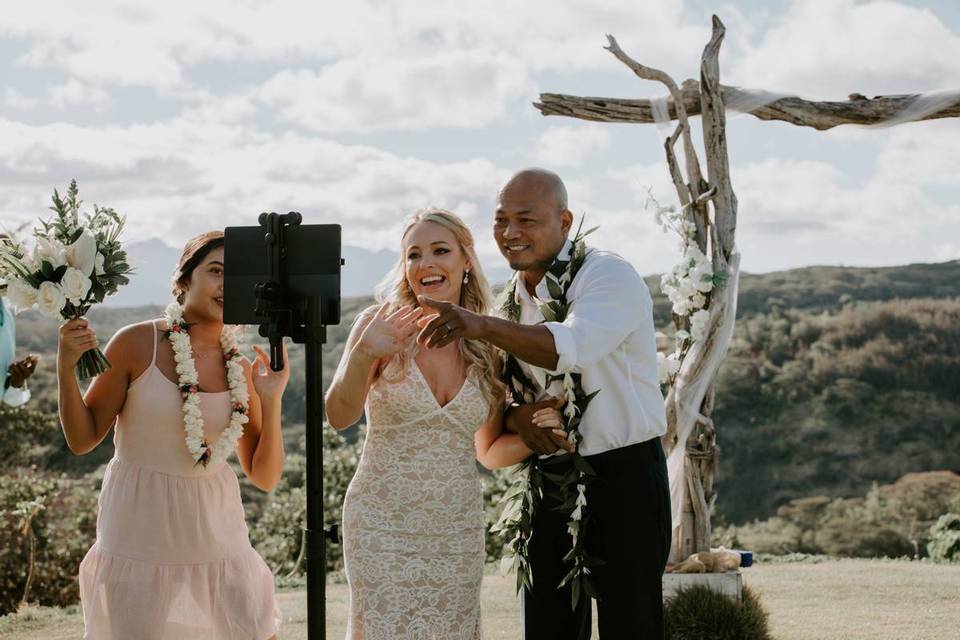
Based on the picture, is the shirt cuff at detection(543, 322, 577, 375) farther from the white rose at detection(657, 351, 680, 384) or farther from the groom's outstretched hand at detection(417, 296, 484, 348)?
the white rose at detection(657, 351, 680, 384)

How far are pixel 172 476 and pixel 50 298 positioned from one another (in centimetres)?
78

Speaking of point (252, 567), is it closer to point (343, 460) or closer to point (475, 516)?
point (475, 516)

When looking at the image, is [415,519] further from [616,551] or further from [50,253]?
[50,253]

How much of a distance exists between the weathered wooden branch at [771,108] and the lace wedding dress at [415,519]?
396 cm

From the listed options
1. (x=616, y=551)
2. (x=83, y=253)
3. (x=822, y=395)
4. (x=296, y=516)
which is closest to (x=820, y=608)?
(x=616, y=551)

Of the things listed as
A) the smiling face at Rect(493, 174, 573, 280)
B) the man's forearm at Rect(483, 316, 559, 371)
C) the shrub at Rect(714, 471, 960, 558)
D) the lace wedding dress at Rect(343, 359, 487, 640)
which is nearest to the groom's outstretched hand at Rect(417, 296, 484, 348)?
the man's forearm at Rect(483, 316, 559, 371)

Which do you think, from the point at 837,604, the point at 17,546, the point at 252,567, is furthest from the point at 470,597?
the point at 17,546

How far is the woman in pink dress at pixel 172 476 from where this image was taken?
3932mm

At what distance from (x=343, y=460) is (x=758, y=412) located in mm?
16781

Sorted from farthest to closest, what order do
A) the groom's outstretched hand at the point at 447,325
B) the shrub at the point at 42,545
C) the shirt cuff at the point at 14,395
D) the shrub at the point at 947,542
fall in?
1. the shrub at the point at 947,542
2. the shrub at the point at 42,545
3. the shirt cuff at the point at 14,395
4. the groom's outstretched hand at the point at 447,325

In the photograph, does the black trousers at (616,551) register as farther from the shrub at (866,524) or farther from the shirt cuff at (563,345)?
the shrub at (866,524)

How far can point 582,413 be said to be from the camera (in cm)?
383

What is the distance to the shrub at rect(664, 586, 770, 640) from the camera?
7023 millimetres

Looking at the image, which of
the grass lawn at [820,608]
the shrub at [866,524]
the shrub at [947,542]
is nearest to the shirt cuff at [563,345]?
the grass lawn at [820,608]
